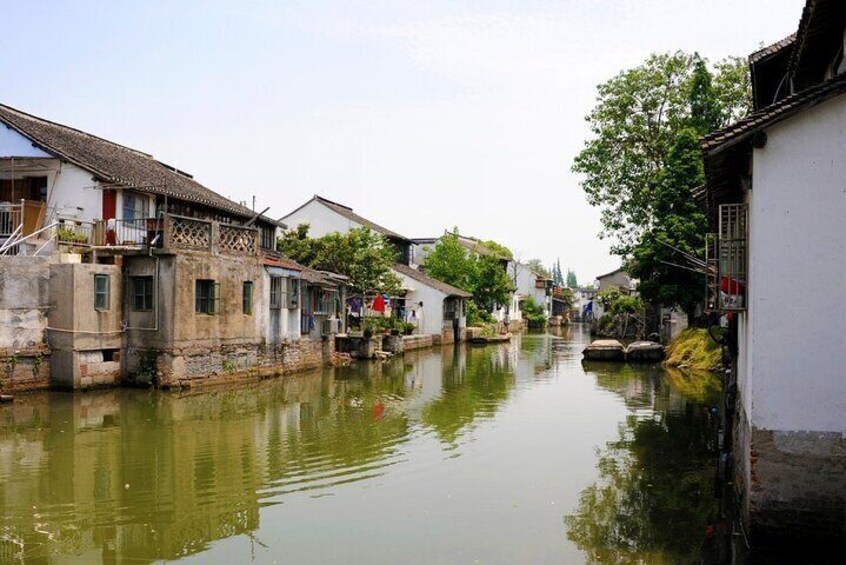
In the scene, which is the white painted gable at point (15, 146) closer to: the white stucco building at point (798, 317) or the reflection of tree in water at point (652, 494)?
the reflection of tree in water at point (652, 494)

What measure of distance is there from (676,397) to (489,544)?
50.4 ft

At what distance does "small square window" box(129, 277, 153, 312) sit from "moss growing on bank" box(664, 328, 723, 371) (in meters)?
22.0

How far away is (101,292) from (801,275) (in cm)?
1876

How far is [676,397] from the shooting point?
22797 mm

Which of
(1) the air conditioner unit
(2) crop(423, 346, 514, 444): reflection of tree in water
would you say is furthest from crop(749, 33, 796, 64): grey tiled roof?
(1) the air conditioner unit

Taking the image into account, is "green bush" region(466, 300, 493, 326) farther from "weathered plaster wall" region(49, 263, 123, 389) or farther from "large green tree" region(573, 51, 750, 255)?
"weathered plaster wall" region(49, 263, 123, 389)

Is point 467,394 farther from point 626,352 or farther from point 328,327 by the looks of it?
point 626,352

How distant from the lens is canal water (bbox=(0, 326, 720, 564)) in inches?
361

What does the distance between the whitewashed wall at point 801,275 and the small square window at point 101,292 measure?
18142 millimetres

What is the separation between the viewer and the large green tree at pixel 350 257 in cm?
3538

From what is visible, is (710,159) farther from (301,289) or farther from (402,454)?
(301,289)

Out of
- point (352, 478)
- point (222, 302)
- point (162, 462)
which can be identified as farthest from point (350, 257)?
point (352, 478)

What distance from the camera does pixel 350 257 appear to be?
116ft

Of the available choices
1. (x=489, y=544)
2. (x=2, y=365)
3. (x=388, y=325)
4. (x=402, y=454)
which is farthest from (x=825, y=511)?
(x=388, y=325)
